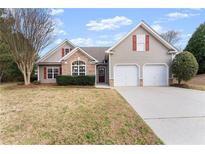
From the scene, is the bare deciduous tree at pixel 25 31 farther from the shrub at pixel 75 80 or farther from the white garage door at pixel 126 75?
the white garage door at pixel 126 75

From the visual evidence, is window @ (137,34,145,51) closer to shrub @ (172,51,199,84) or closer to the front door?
shrub @ (172,51,199,84)

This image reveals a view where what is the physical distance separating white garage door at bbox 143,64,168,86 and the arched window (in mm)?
5244

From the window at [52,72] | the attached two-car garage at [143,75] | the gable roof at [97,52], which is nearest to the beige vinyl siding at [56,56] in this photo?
the window at [52,72]

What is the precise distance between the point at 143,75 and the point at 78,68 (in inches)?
219

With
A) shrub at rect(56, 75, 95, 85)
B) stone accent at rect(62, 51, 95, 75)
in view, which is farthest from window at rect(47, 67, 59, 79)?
shrub at rect(56, 75, 95, 85)

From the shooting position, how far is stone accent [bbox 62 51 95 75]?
21.0 m

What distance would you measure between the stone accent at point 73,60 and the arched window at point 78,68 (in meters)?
0.26

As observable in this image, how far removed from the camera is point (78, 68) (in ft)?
69.3

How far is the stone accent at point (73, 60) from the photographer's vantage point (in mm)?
20984
